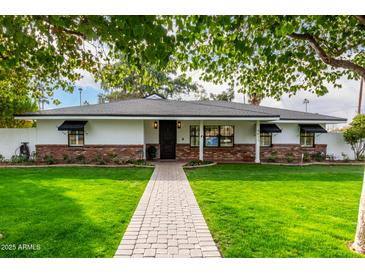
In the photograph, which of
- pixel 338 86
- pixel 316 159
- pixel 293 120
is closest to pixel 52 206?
pixel 338 86

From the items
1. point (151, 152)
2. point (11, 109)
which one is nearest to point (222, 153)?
point (151, 152)

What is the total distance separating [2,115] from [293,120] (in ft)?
64.3

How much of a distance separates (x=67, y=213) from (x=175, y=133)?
32.4 ft

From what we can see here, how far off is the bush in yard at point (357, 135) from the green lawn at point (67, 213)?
1372 centimetres

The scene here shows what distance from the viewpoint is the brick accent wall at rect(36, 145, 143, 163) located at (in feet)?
42.0

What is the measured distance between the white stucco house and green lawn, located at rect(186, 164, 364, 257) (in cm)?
528

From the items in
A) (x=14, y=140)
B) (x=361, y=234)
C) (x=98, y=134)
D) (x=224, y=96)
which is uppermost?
(x=224, y=96)

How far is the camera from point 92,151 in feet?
42.2

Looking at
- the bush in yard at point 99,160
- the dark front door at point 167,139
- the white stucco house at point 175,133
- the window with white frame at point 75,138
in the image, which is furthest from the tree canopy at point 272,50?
the window with white frame at point 75,138

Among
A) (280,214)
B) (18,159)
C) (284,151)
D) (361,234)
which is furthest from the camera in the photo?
(284,151)

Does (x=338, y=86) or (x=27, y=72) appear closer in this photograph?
(x=338, y=86)

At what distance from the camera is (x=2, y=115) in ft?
48.4

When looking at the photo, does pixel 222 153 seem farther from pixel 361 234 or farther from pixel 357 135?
pixel 361 234
